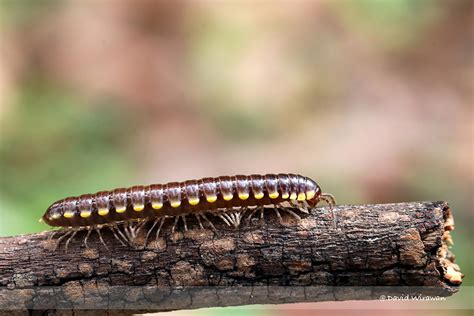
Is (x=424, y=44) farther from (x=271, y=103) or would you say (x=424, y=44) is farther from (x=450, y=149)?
(x=271, y=103)

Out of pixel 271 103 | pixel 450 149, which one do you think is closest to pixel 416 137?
pixel 450 149

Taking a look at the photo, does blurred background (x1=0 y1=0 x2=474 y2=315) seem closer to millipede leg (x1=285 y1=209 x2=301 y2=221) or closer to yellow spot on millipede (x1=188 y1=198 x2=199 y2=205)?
yellow spot on millipede (x1=188 y1=198 x2=199 y2=205)

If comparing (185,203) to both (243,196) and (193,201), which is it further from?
(243,196)

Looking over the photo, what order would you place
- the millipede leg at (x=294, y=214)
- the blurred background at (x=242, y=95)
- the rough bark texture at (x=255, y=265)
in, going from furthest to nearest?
1. the blurred background at (x=242, y=95)
2. the millipede leg at (x=294, y=214)
3. the rough bark texture at (x=255, y=265)

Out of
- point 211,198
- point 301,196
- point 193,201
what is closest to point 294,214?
point 301,196

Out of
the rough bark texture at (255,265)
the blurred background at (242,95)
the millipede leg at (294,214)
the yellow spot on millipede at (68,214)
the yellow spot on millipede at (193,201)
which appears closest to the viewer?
the rough bark texture at (255,265)

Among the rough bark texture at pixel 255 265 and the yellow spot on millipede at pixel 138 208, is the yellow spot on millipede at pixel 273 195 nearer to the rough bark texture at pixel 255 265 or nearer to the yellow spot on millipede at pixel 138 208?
the rough bark texture at pixel 255 265

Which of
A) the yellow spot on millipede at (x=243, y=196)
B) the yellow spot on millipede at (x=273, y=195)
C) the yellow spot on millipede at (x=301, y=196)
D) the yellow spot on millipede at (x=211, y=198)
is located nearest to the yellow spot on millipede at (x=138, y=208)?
the yellow spot on millipede at (x=211, y=198)
